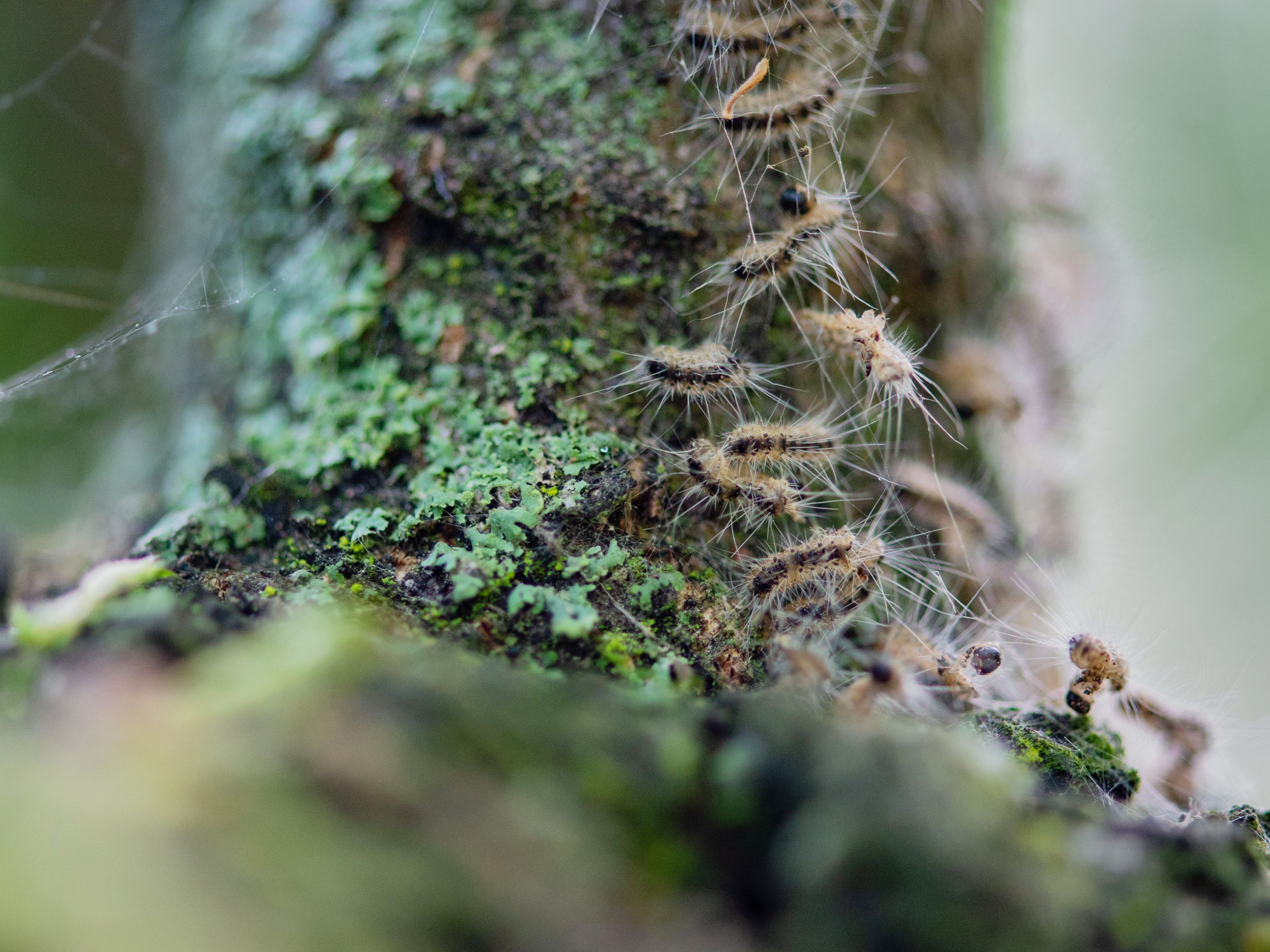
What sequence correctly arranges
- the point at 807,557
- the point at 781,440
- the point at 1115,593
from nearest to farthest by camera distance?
the point at 807,557, the point at 781,440, the point at 1115,593

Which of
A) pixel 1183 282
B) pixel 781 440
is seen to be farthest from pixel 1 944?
pixel 1183 282

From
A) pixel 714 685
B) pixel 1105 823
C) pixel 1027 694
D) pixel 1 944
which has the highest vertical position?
pixel 1027 694

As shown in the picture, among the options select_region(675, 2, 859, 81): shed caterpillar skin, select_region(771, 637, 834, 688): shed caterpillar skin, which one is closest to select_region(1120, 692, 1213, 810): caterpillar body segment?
select_region(771, 637, 834, 688): shed caterpillar skin

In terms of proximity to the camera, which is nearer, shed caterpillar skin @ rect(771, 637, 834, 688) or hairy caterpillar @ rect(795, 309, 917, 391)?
shed caterpillar skin @ rect(771, 637, 834, 688)

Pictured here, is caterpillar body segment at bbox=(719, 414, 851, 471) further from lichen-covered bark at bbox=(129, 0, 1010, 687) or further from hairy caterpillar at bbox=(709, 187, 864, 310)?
hairy caterpillar at bbox=(709, 187, 864, 310)

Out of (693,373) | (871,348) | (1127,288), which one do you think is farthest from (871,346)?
(1127,288)

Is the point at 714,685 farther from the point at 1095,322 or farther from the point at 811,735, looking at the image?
the point at 1095,322

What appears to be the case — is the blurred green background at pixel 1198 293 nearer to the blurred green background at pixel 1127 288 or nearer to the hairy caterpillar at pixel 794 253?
the blurred green background at pixel 1127 288

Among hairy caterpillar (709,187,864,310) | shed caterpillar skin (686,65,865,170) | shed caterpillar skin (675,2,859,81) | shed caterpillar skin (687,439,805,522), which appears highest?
shed caterpillar skin (675,2,859,81)
